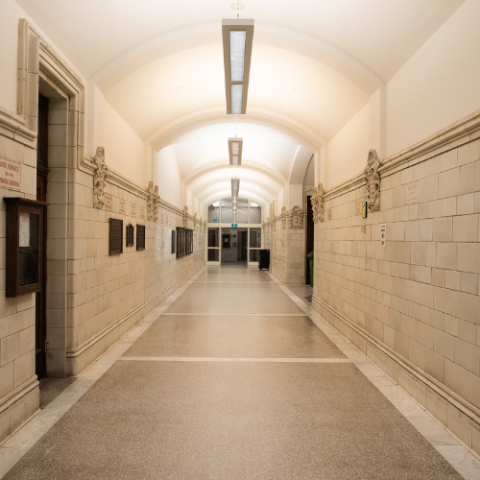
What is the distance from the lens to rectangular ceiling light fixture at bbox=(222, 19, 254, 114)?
9.20 feet

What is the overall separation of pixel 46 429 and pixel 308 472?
193cm

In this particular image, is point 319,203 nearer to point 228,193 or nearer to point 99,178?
point 99,178

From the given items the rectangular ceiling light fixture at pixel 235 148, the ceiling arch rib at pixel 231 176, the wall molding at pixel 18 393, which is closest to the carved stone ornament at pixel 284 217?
the ceiling arch rib at pixel 231 176

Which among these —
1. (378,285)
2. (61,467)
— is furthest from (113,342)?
(378,285)

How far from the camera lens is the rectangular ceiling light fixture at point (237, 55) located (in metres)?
2.80

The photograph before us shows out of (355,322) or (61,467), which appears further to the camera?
(355,322)

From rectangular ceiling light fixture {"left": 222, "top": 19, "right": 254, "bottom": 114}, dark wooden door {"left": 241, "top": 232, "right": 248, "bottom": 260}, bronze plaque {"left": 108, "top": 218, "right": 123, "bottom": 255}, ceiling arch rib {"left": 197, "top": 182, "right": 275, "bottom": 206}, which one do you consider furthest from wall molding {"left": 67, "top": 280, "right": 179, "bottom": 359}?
dark wooden door {"left": 241, "top": 232, "right": 248, "bottom": 260}

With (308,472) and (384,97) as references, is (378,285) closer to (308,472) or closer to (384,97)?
(384,97)

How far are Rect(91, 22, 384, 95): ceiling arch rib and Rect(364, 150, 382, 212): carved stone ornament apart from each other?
83 cm

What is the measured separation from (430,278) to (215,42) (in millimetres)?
3500

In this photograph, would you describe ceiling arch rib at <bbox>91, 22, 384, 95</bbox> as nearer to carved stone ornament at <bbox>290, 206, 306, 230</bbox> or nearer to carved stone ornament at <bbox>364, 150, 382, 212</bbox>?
carved stone ornament at <bbox>364, 150, 382, 212</bbox>

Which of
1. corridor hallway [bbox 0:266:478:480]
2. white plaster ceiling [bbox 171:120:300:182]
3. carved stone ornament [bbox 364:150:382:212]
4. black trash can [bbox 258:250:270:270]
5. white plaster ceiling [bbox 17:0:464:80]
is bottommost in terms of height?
corridor hallway [bbox 0:266:478:480]

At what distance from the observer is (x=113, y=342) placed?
5.10 meters

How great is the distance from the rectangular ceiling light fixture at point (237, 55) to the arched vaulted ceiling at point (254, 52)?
2.56ft
